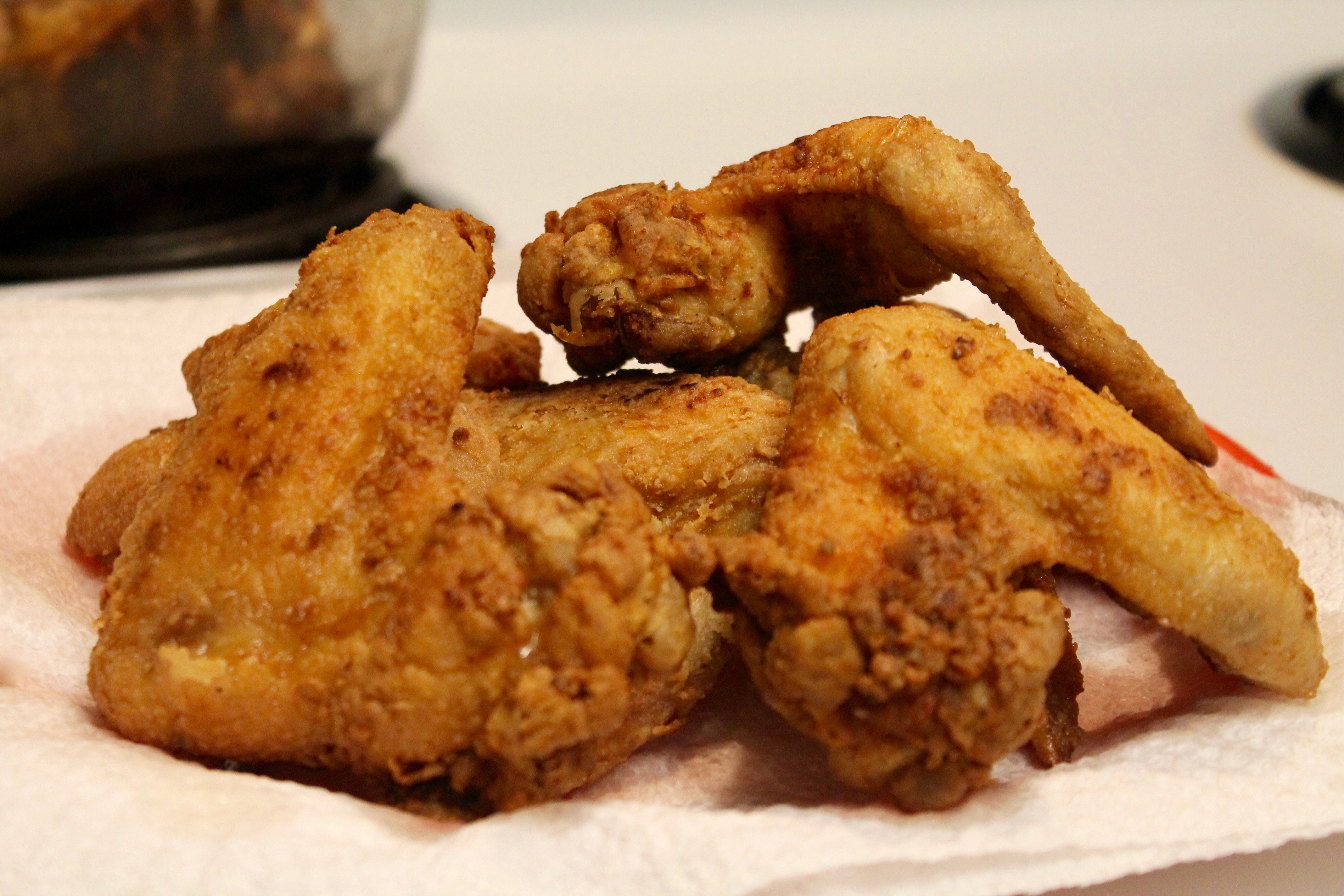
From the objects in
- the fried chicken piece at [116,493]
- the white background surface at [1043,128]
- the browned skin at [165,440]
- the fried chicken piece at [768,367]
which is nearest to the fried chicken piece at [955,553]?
the fried chicken piece at [768,367]

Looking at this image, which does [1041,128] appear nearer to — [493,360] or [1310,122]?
[1310,122]

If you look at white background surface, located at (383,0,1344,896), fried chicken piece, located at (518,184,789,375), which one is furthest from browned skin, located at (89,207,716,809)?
white background surface, located at (383,0,1344,896)

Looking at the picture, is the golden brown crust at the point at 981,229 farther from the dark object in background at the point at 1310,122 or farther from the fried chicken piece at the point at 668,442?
the dark object in background at the point at 1310,122

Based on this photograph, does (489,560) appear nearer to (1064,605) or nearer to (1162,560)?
(1162,560)

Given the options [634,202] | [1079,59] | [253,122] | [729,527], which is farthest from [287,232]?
[1079,59]

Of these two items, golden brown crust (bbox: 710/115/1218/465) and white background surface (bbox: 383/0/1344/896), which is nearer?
golden brown crust (bbox: 710/115/1218/465)

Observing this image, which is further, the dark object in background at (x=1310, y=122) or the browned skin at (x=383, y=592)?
the dark object in background at (x=1310, y=122)

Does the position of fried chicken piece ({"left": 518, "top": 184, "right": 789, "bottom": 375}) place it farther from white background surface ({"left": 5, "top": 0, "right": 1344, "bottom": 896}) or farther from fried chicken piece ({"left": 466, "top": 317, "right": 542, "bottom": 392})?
white background surface ({"left": 5, "top": 0, "right": 1344, "bottom": 896})
